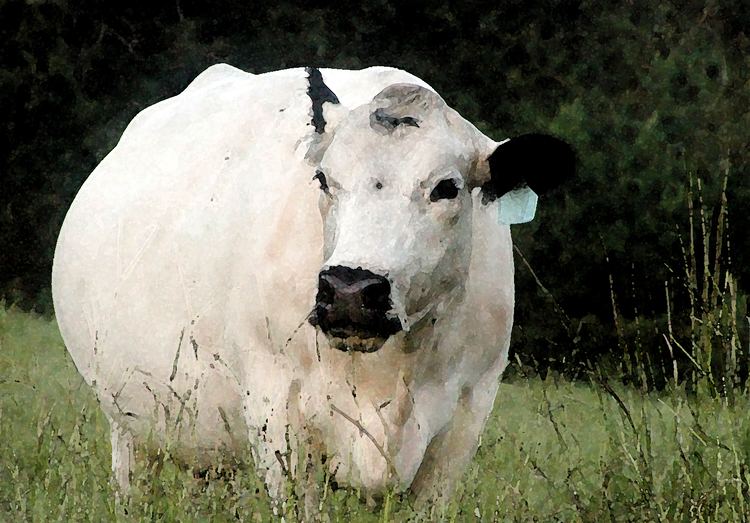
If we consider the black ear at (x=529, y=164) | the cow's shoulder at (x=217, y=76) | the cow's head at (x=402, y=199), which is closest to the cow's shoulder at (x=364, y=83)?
the cow's head at (x=402, y=199)

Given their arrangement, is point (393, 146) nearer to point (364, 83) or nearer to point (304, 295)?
point (304, 295)

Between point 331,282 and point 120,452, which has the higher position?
point 331,282

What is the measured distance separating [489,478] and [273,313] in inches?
43.7

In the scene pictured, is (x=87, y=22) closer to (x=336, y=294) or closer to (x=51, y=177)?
(x=51, y=177)

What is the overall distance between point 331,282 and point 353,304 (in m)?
0.09

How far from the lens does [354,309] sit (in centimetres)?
412

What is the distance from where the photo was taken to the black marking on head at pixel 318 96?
4.88 m

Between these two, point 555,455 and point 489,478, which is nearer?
point 489,478

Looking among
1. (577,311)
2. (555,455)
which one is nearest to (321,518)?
(555,455)

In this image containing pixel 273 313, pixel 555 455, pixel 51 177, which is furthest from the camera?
pixel 51 177

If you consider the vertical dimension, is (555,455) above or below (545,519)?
below

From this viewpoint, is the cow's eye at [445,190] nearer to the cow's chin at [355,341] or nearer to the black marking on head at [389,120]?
the black marking on head at [389,120]

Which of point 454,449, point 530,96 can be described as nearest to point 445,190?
point 454,449

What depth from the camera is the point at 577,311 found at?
555 inches
